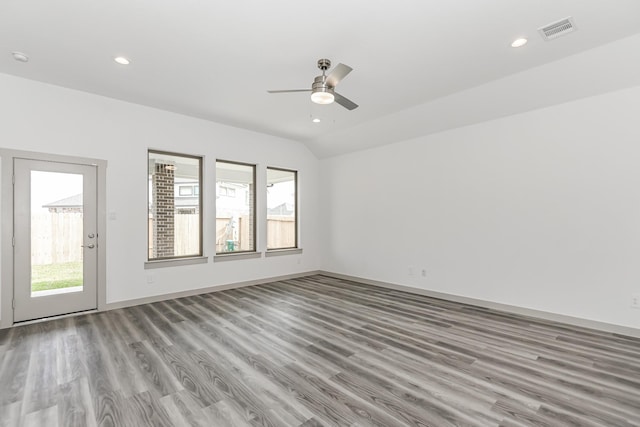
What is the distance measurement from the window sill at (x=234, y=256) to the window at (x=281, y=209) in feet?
1.51

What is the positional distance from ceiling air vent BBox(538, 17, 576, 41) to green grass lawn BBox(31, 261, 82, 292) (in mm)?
6016

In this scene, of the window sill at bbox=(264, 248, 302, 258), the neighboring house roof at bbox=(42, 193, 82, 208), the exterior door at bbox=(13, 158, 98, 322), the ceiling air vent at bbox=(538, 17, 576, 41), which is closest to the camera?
the ceiling air vent at bbox=(538, 17, 576, 41)

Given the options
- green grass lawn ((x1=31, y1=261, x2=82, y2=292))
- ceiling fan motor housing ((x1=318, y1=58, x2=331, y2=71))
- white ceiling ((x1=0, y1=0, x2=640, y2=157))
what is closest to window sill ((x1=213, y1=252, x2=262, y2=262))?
green grass lawn ((x1=31, y1=261, x2=82, y2=292))

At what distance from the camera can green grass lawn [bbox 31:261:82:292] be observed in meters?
3.79

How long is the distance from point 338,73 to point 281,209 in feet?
14.0

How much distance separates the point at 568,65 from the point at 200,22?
3.83 meters

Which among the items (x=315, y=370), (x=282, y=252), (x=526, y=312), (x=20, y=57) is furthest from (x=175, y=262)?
(x=526, y=312)

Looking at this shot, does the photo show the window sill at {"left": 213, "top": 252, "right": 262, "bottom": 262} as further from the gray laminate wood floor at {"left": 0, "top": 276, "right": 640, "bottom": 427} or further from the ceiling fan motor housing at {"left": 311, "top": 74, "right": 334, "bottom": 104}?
the ceiling fan motor housing at {"left": 311, "top": 74, "right": 334, "bottom": 104}

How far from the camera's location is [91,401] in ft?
6.99

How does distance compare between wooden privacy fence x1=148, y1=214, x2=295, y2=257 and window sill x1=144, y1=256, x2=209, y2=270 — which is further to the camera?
wooden privacy fence x1=148, y1=214, x2=295, y2=257

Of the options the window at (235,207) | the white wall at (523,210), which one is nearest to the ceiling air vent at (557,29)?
the white wall at (523,210)

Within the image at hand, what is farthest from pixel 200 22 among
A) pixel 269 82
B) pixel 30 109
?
pixel 30 109

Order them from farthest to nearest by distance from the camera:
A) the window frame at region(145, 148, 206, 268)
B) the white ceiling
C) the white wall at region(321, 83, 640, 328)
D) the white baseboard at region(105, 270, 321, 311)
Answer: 1. the window frame at region(145, 148, 206, 268)
2. the white baseboard at region(105, 270, 321, 311)
3. the white wall at region(321, 83, 640, 328)
4. the white ceiling

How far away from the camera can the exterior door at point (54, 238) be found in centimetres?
369
